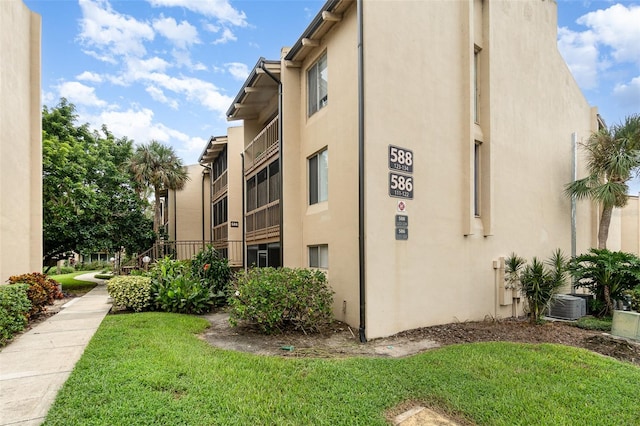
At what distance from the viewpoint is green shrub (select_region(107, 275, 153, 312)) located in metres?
9.65

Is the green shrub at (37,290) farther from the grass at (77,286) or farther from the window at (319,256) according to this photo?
the window at (319,256)

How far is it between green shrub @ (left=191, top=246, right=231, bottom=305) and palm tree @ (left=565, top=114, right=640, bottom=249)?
12550 mm

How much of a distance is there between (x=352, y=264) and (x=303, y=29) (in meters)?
6.52

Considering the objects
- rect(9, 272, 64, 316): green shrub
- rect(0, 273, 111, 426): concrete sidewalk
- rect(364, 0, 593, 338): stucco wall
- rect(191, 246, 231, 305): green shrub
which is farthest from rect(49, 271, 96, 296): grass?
rect(364, 0, 593, 338): stucco wall

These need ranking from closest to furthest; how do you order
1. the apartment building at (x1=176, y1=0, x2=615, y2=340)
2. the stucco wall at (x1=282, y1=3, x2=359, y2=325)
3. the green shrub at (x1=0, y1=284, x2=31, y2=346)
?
the green shrub at (x1=0, y1=284, x2=31, y2=346), the apartment building at (x1=176, y1=0, x2=615, y2=340), the stucco wall at (x1=282, y1=3, x2=359, y2=325)

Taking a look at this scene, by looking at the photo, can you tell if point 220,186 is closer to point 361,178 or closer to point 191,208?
point 191,208

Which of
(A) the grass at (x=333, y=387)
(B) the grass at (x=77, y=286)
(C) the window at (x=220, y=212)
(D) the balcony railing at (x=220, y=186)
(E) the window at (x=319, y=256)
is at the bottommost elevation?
(B) the grass at (x=77, y=286)

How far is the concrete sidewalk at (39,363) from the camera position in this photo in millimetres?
3888

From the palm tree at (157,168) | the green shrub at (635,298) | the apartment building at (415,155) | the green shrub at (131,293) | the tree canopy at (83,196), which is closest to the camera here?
the apartment building at (415,155)

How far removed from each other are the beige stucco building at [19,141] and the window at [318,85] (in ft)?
26.6

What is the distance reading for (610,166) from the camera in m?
12.0

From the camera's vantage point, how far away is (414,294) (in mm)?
8031

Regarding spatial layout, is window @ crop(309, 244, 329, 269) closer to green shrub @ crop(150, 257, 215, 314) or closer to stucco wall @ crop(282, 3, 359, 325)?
stucco wall @ crop(282, 3, 359, 325)

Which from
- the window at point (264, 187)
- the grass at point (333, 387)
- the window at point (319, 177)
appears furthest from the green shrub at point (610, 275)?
the window at point (264, 187)
